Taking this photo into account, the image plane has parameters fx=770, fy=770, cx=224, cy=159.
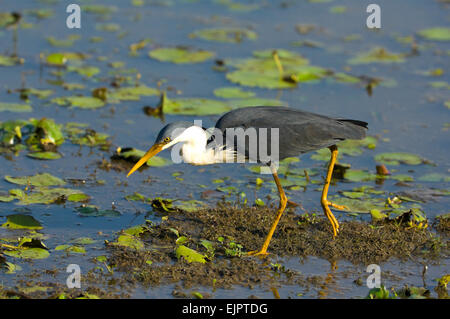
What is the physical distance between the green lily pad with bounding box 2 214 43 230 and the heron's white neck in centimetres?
147

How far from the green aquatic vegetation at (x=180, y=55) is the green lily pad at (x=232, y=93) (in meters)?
1.47

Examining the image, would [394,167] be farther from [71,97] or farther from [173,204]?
[71,97]

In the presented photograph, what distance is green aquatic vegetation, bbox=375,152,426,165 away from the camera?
28.5 feet

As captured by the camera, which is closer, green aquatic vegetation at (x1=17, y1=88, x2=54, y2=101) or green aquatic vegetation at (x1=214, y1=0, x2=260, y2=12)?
green aquatic vegetation at (x1=17, y1=88, x2=54, y2=101)

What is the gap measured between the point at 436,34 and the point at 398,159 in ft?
15.3

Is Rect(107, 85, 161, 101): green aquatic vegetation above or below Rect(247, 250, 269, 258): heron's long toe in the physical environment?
above

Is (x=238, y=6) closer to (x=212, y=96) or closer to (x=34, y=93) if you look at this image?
(x=212, y=96)

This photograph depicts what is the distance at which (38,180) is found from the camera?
25.5 feet

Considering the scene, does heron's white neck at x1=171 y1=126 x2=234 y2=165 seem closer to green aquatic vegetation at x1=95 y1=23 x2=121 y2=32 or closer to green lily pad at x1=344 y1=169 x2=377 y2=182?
green lily pad at x1=344 y1=169 x2=377 y2=182

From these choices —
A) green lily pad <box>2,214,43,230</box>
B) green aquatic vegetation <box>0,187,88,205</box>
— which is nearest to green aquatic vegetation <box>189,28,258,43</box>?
green aquatic vegetation <box>0,187,88,205</box>

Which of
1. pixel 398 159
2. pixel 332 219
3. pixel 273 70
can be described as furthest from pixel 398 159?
pixel 273 70

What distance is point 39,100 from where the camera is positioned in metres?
10.0
